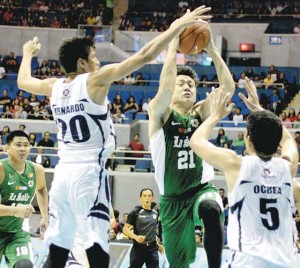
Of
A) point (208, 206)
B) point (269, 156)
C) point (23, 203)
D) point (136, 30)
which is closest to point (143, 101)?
point (136, 30)

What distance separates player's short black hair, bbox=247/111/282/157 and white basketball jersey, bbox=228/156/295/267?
106 mm

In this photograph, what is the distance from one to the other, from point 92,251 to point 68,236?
0.33 meters

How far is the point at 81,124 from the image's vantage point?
16.6ft

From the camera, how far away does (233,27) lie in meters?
25.9

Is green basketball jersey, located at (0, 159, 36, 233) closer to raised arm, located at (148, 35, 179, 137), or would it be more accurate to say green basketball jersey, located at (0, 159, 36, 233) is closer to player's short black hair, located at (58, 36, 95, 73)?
raised arm, located at (148, 35, 179, 137)

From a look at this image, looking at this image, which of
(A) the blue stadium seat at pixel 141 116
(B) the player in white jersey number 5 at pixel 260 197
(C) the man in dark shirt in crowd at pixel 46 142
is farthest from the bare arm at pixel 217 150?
(A) the blue stadium seat at pixel 141 116

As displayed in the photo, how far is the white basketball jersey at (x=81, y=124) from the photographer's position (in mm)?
5012

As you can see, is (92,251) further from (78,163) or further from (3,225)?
(3,225)

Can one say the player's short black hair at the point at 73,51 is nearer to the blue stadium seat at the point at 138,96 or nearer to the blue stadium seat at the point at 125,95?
the blue stadium seat at the point at 138,96

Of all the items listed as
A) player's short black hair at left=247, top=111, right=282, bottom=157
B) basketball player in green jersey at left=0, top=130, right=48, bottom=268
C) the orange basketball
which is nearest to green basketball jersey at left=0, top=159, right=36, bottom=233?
basketball player in green jersey at left=0, top=130, right=48, bottom=268

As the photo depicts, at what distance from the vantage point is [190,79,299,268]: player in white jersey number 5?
4.12m

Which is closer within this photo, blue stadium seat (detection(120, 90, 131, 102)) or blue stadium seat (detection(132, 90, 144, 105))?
blue stadium seat (detection(132, 90, 144, 105))

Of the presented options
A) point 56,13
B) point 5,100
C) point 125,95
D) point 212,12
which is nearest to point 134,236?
point 125,95

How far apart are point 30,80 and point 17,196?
1614mm
